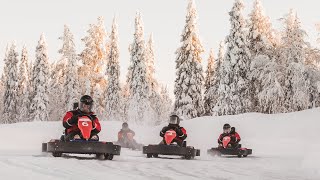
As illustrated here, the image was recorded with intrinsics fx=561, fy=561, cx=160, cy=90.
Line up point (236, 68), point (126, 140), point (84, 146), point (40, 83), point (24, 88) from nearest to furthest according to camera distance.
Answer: point (84, 146)
point (126, 140)
point (236, 68)
point (40, 83)
point (24, 88)

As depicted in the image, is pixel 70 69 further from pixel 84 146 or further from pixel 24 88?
pixel 84 146

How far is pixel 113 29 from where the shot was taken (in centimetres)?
7206

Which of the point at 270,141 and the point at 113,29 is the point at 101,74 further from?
the point at 270,141

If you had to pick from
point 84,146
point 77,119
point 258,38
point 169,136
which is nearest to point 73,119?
point 77,119

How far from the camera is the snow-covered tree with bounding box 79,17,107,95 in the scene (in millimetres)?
68000

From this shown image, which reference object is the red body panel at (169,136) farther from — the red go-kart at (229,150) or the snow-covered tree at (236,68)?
the snow-covered tree at (236,68)

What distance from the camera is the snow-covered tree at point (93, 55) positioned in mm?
68000

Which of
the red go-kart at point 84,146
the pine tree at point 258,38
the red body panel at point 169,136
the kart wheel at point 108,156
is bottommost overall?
the kart wheel at point 108,156

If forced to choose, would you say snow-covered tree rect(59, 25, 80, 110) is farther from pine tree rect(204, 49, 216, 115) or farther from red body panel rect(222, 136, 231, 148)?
red body panel rect(222, 136, 231, 148)

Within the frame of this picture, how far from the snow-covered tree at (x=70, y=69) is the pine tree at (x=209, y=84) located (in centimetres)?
1586

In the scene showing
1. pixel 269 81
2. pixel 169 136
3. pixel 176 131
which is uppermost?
pixel 269 81

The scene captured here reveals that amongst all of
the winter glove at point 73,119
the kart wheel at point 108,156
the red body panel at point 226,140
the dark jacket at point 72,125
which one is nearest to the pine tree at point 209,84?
the red body panel at point 226,140

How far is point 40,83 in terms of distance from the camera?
232ft

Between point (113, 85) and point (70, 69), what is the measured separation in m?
5.95
